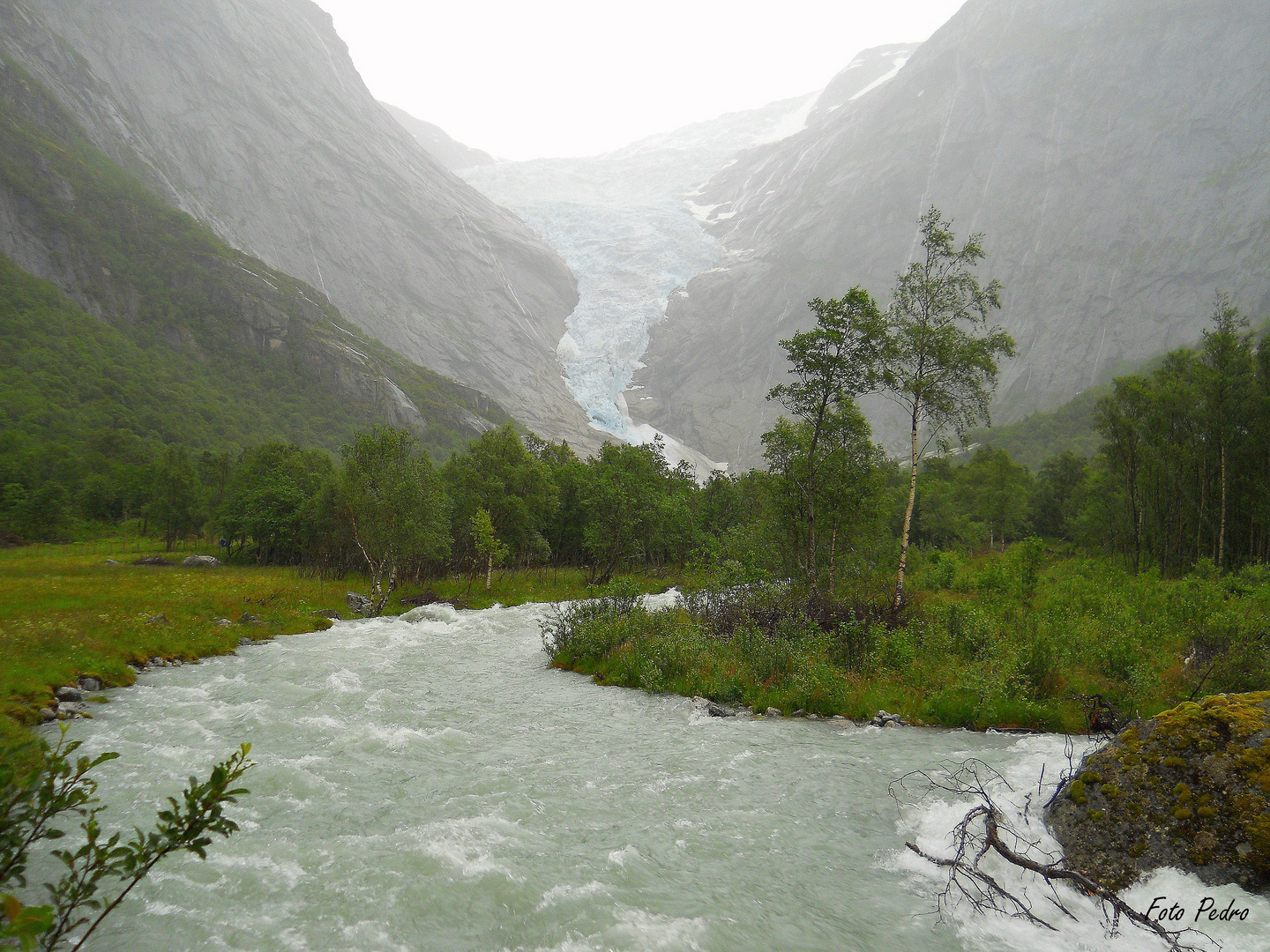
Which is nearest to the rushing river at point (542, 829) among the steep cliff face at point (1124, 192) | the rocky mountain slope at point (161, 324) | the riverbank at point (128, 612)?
the riverbank at point (128, 612)

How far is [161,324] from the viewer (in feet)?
476

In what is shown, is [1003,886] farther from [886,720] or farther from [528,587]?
[528,587]

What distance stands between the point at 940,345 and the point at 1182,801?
69.9ft

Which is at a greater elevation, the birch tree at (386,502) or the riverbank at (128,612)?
the birch tree at (386,502)

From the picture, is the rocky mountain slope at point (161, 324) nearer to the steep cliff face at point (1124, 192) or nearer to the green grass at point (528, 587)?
the green grass at point (528, 587)

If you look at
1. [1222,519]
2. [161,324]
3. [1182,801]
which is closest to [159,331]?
[161,324]

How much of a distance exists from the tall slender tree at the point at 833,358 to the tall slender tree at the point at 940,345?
0.77 metres

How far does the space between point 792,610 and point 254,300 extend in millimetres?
183195

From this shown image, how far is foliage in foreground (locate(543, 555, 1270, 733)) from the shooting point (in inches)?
591

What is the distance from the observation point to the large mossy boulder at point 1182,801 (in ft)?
23.0

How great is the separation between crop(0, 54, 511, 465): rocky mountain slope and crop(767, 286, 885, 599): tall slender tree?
126930 mm

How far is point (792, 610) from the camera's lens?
78.3 ft

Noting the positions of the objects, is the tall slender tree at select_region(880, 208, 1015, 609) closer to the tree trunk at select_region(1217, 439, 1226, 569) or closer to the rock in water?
the tree trunk at select_region(1217, 439, 1226, 569)

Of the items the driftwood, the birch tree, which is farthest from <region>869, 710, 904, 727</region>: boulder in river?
the birch tree
